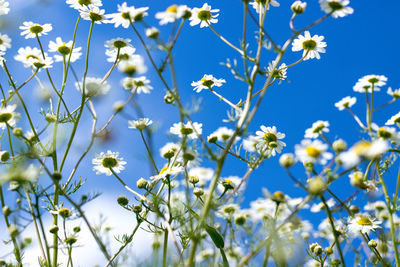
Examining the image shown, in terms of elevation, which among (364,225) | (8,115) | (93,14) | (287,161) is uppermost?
(93,14)

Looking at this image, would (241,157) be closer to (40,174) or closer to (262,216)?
(262,216)

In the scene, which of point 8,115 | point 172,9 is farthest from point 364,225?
point 8,115

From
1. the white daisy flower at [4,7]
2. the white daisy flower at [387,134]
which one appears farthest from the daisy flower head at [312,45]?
the white daisy flower at [4,7]

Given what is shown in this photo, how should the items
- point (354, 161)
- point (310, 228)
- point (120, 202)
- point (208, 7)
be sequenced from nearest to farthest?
point (354, 161), point (310, 228), point (120, 202), point (208, 7)

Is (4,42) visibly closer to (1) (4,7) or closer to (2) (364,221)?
(1) (4,7)


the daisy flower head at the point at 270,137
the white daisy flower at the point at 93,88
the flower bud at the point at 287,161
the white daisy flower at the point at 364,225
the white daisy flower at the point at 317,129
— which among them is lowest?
the flower bud at the point at 287,161

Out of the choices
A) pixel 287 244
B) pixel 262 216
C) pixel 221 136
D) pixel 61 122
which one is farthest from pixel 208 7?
pixel 287 244

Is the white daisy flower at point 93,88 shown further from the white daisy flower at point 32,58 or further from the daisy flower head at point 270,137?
the daisy flower head at point 270,137
